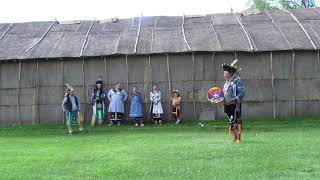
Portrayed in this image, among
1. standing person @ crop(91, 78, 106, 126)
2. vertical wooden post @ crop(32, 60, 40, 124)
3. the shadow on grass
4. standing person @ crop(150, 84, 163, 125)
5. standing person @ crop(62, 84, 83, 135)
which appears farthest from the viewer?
vertical wooden post @ crop(32, 60, 40, 124)

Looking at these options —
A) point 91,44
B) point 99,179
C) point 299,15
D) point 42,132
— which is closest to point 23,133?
point 42,132

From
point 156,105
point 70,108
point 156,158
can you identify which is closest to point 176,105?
point 156,105

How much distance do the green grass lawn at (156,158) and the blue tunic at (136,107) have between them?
218 inches

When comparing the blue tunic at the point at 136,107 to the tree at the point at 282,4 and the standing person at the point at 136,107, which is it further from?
the tree at the point at 282,4

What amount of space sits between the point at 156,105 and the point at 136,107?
0.80 meters

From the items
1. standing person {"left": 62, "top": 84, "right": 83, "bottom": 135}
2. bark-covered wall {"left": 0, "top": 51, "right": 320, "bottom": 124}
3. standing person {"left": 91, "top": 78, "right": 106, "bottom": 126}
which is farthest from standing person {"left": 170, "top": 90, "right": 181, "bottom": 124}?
standing person {"left": 62, "top": 84, "right": 83, "bottom": 135}

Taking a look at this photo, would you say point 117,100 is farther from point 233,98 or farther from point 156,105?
point 233,98

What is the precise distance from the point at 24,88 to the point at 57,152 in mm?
11636

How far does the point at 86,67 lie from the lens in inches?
925

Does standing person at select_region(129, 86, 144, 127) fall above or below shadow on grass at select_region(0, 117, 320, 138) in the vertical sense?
above

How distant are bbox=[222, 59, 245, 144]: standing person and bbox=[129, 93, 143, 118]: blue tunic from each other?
903 centimetres

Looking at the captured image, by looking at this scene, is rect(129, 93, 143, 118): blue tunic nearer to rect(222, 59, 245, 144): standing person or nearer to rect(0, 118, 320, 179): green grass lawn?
rect(0, 118, 320, 179): green grass lawn

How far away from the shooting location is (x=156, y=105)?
22422mm

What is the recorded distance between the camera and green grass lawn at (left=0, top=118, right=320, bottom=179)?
903 cm
